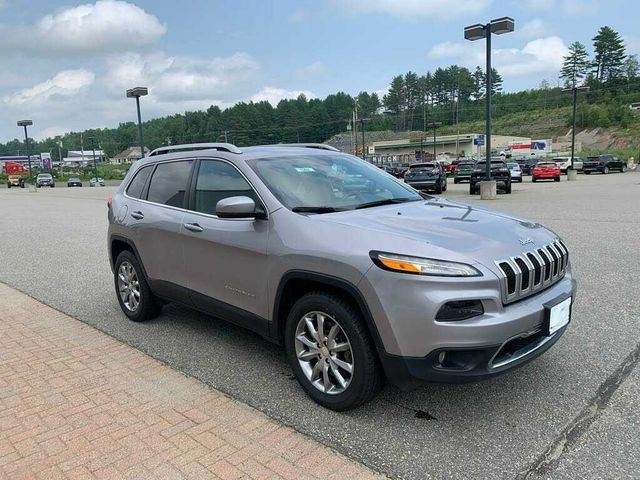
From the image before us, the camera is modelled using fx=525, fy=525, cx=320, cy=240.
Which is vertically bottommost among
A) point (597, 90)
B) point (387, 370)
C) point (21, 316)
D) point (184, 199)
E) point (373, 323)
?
point (21, 316)

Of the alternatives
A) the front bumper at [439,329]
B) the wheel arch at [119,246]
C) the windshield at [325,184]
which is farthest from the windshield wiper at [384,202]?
the wheel arch at [119,246]

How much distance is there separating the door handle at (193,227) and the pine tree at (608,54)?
135 meters

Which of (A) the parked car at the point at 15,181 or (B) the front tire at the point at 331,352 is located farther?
(A) the parked car at the point at 15,181

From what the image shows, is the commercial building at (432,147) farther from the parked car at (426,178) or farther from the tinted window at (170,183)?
the tinted window at (170,183)

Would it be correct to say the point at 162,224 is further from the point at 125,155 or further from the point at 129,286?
the point at 125,155

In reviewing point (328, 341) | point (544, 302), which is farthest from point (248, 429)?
point (544, 302)

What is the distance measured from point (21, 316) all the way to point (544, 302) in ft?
17.8

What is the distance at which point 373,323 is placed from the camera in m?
3.01

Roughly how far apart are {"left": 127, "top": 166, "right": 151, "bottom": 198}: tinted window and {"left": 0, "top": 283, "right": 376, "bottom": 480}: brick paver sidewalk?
162 centimetres

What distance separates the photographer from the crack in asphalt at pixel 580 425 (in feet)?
8.98

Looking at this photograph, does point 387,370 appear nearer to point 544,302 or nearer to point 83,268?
point 544,302

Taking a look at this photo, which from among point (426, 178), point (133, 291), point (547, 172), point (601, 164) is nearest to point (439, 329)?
point (133, 291)

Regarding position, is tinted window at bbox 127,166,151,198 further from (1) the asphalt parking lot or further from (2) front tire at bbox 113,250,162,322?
(1) the asphalt parking lot

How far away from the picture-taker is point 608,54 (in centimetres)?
11600
